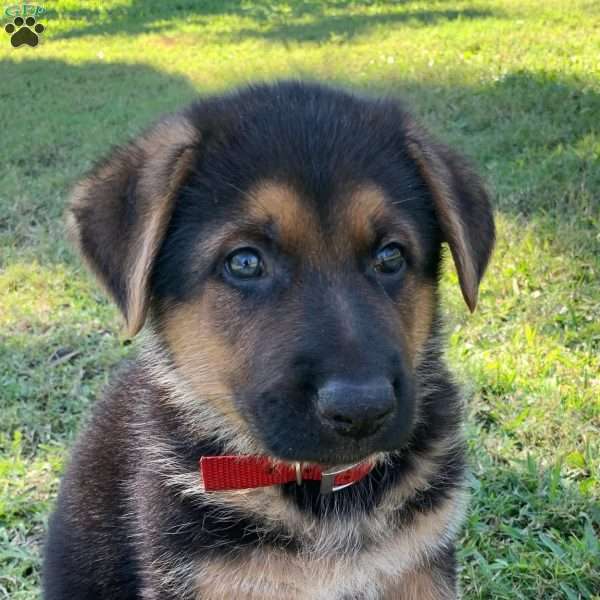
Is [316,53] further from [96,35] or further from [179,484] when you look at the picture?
[179,484]

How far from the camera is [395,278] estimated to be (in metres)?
2.94

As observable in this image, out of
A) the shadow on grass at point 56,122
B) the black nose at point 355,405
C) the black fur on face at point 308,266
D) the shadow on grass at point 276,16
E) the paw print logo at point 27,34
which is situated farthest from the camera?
the shadow on grass at point 276,16

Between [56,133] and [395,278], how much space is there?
28.1 ft

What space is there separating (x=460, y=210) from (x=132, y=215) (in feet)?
3.69

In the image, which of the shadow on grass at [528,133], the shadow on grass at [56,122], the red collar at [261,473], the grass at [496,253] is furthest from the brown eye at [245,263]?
the shadow on grass at [56,122]

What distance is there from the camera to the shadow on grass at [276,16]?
48.7ft

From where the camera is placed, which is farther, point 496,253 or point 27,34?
point 27,34

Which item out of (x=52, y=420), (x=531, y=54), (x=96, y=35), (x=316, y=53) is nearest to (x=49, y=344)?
(x=52, y=420)

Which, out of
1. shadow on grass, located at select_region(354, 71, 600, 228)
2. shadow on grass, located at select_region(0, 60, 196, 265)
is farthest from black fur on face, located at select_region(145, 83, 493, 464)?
shadow on grass, located at select_region(0, 60, 196, 265)

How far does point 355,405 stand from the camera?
2.37 meters

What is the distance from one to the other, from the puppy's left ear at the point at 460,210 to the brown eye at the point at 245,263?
720 millimetres

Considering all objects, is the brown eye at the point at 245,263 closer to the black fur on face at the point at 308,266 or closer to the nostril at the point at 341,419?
the black fur on face at the point at 308,266

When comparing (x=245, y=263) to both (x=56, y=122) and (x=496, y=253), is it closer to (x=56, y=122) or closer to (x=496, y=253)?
(x=496, y=253)

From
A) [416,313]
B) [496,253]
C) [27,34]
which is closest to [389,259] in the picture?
[416,313]
